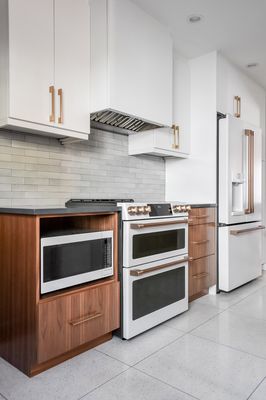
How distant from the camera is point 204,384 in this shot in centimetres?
165

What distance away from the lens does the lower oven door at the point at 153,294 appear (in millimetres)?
2143

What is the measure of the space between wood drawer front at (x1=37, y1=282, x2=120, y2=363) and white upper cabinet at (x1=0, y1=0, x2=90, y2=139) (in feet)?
3.67

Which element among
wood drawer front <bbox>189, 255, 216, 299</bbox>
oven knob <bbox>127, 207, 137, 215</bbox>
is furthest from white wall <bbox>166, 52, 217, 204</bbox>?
oven knob <bbox>127, 207, 137, 215</bbox>

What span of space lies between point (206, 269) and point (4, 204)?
1996 millimetres

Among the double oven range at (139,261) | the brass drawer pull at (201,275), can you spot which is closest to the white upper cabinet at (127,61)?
the double oven range at (139,261)

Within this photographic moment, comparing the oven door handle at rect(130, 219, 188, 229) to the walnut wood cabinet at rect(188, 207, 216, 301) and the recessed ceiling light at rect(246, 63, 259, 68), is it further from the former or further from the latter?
the recessed ceiling light at rect(246, 63, 259, 68)

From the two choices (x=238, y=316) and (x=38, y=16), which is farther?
(x=238, y=316)

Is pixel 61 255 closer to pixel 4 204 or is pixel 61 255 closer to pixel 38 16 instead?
pixel 4 204

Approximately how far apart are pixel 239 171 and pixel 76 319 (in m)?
2.35

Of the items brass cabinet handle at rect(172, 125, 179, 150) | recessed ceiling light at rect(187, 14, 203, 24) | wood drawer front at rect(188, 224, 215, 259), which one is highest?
recessed ceiling light at rect(187, 14, 203, 24)

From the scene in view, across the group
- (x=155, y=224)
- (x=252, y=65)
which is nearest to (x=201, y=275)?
(x=155, y=224)

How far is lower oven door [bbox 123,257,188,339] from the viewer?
2143 mm

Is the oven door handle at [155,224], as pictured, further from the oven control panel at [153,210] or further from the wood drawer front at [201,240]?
the wood drawer front at [201,240]

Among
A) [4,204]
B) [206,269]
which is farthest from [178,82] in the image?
[4,204]
